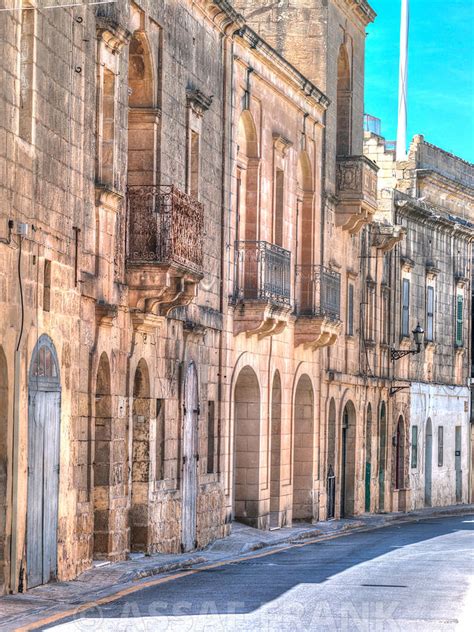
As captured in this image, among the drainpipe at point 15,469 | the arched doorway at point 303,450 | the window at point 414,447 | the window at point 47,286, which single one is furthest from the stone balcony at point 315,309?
the drainpipe at point 15,469

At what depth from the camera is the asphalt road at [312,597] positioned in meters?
15.1

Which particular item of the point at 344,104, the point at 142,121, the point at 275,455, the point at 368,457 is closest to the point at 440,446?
the point at 368,457

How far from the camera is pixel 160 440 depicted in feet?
79.2

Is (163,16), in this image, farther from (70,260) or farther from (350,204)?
(350,204)

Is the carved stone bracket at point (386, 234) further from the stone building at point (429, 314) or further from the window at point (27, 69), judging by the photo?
the window at point (27, 69)

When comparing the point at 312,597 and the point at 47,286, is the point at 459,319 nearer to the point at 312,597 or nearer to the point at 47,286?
the point at 47,286

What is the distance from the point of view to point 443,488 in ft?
165

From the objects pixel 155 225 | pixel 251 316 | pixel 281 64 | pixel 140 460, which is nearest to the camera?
pixel 155 225

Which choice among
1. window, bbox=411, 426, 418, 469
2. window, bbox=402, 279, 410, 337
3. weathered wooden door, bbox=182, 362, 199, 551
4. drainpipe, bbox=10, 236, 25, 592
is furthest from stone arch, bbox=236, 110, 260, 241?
window, bbox=411, 426, 418, 469

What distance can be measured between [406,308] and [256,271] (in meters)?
17.9

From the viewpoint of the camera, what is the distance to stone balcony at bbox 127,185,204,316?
72.3 ft

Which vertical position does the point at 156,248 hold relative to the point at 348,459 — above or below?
above

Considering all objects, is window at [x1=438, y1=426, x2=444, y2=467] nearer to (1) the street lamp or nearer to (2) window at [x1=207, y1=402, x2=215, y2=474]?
(1) the street lamp

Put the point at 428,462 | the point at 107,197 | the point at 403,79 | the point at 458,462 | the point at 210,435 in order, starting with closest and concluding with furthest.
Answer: the point at 107,197 → the point at 210,435 → the point at 428,462 → the point at 458,462 → the point at 403,79
